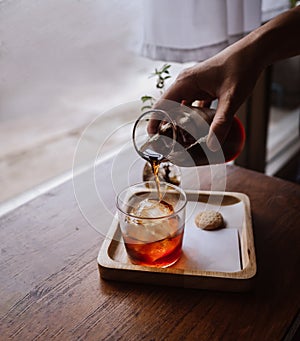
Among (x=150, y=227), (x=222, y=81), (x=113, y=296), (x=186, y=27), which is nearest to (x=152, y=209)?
(x=150, y=227)

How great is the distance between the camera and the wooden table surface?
0.63 meters

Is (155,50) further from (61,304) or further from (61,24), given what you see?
(61,304)

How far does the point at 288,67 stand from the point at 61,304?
1.67 meters

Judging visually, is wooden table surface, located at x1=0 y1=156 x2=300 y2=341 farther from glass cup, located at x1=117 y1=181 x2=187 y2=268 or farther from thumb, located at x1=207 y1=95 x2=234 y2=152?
thumb, located at x1=207 y1=95 x2=234 y2=152

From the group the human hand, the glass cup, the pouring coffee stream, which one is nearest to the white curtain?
the human hand

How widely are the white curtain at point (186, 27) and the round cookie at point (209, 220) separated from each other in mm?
456

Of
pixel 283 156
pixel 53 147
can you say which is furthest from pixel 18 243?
pixel 283 156

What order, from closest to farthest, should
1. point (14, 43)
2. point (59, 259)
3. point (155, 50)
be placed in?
point (59, 259) < point (14, 43) < point (155, 50)

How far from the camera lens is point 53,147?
82.1 inches

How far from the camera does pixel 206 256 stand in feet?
2.51

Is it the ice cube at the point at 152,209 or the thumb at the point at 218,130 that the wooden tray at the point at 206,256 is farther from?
the thumb at the point at 218,130

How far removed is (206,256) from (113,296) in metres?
0.18

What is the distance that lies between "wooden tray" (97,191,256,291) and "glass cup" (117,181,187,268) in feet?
0.08

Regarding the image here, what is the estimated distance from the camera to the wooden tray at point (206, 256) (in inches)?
27.2
